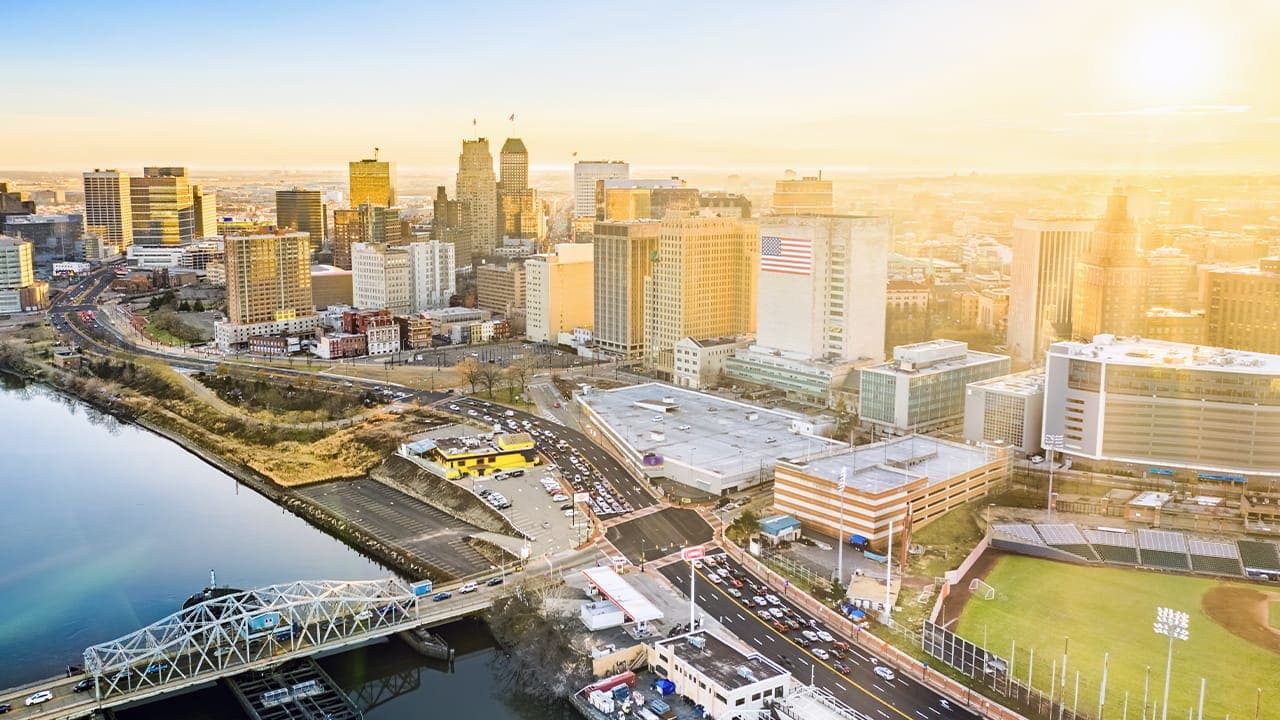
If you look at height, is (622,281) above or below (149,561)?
above

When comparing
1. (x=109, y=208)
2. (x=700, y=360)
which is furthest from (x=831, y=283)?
(x=109, y=208)

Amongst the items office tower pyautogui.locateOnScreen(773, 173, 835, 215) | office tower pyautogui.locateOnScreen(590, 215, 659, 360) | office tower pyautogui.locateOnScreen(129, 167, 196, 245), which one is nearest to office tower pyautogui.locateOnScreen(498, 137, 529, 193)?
office tower pyautogui.locateOnScreen(129, 167, 196, 245)

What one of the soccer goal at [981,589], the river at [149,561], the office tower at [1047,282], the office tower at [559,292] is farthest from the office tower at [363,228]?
the soccer goal at [981,589]

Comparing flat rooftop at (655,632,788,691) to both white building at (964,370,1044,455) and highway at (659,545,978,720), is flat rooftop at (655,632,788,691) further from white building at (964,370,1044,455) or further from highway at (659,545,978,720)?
white building at (964,370,1044,455)

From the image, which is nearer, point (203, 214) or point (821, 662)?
point (821, 662)

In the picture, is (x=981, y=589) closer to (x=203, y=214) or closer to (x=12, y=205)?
(x=203, y=214)

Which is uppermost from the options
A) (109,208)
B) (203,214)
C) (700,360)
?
(109,208)

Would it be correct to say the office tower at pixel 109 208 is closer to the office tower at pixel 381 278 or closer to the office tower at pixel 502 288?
the office tower at pixel 381 278
